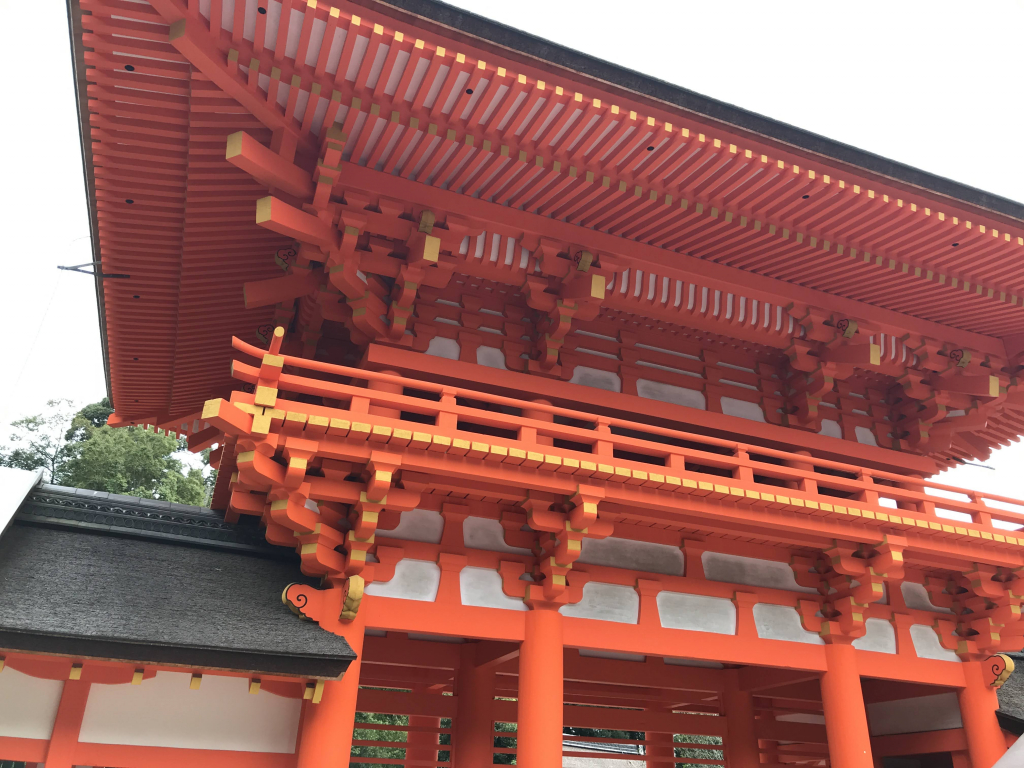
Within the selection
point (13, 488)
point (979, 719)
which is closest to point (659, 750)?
point (979, 719)

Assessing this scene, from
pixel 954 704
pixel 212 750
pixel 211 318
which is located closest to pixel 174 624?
pixel 212 750

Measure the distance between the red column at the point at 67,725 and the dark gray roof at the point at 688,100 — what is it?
18.4 ft

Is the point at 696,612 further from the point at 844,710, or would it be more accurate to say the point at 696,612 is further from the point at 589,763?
the point at 589,763

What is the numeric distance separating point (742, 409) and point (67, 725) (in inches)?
287

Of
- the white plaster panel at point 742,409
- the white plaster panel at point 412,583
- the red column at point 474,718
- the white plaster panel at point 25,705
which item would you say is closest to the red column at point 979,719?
the white plaster panel at point 742,409

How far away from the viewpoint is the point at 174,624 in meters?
5.32

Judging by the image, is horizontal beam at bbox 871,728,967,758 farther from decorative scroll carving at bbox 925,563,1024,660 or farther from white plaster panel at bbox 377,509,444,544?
white plaster panel at bbox 377,509,444,544

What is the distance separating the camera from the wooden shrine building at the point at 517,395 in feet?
18.3

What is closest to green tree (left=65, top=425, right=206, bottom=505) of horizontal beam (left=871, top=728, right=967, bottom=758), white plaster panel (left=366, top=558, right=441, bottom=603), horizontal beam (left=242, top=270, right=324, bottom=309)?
horizontal beam (left=242, top=270, right=324, bottom=309)

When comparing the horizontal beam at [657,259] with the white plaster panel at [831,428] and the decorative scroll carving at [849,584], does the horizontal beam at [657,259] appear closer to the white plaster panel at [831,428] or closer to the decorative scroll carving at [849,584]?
the white plaster panel at [831,428]

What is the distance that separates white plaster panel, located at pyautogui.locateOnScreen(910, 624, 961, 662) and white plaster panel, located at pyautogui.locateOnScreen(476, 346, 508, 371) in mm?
5525

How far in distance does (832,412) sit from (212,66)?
7.83m

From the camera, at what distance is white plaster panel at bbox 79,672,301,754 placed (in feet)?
18.2

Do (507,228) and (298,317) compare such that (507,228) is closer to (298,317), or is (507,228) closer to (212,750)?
(298,317)
